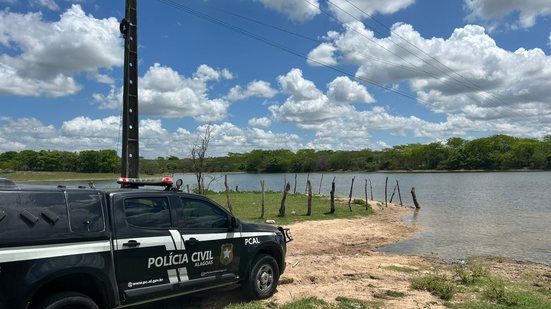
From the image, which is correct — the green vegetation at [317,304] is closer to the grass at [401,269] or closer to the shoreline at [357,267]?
the shoreline at [357,267]

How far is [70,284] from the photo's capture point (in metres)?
5.40

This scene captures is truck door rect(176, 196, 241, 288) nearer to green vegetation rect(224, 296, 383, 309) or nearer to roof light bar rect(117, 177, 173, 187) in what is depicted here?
roof light bar rect(117, 177, 173, 187)

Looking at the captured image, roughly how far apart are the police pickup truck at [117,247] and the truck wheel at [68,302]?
0.04 ft

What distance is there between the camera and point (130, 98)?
12703 mm

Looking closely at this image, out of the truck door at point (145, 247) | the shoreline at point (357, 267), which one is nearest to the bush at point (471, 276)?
the shoreline at point (357, 267)

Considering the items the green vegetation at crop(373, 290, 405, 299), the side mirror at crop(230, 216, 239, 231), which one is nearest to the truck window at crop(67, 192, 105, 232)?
the side mirror at crop(230, 216, 239, 231)

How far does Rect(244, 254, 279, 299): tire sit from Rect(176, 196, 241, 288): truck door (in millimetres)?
370

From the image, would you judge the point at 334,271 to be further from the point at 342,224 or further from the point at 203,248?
the point at 342,224

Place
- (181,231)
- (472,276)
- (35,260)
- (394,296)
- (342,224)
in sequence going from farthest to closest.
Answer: (342,224)
(472,276)
(394,296)
(181,231)
(35,260)

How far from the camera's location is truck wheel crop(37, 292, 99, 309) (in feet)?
16.5

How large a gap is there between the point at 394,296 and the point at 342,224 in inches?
547

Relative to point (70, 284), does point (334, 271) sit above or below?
below

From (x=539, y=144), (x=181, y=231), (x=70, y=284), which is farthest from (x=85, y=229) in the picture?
(x=539, y=144)

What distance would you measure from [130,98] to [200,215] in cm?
664
